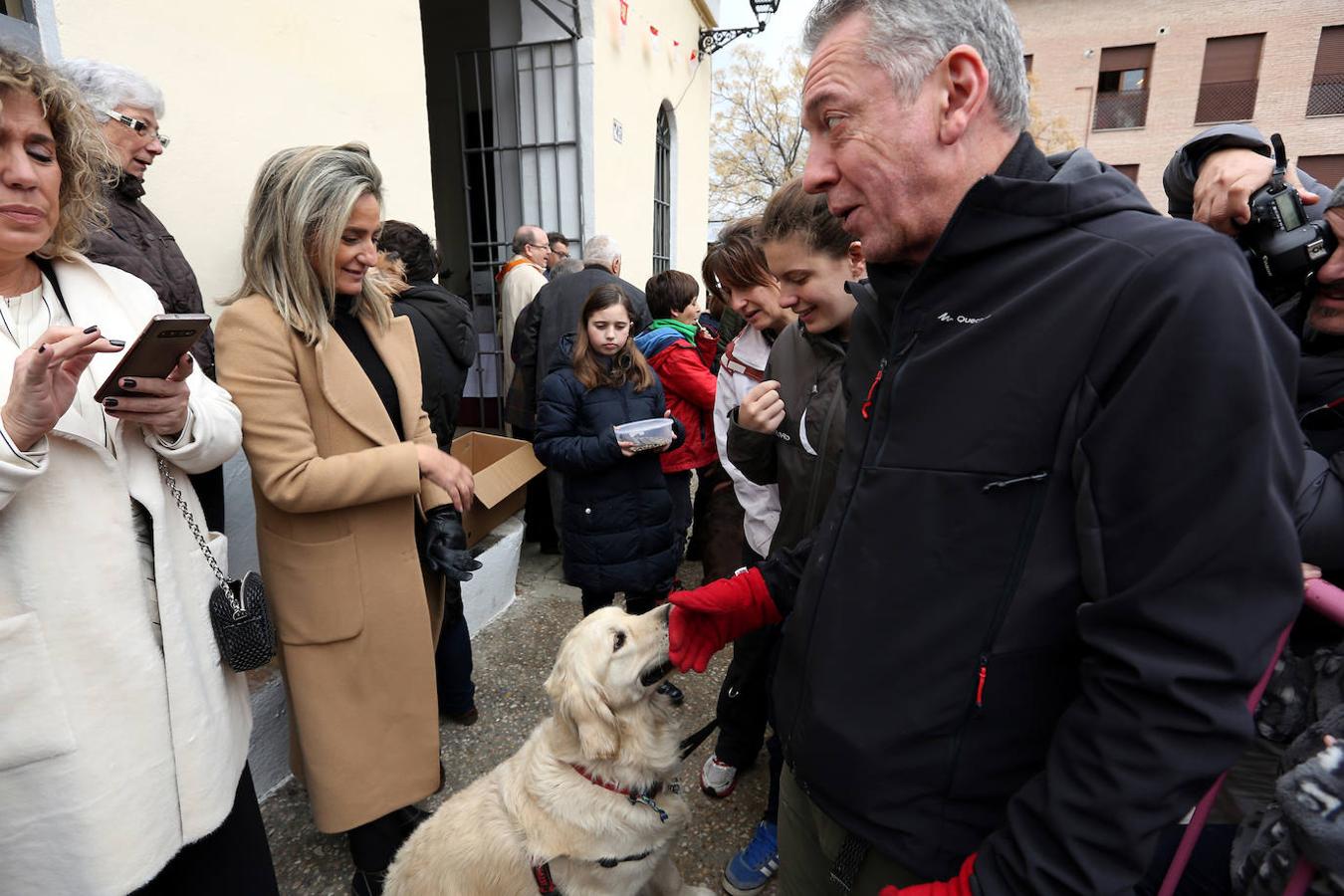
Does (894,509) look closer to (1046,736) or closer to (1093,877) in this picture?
(1046,736)

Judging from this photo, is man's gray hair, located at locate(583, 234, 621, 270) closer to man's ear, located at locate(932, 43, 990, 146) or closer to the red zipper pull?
the red zipper pull

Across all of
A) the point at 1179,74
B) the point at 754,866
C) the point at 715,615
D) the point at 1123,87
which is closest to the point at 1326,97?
the point at 1179,74

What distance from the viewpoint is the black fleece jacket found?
743 mm

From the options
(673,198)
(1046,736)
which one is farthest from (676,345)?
(673,198)

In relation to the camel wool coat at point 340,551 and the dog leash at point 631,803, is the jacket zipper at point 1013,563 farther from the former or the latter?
the camel wool coat at point 340,551

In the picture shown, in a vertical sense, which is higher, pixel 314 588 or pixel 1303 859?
pixel 1303 859

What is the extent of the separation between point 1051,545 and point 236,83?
3.67 metres

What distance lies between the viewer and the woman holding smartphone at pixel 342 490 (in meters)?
1.91

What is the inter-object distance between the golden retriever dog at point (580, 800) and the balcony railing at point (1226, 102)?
88.8 feet

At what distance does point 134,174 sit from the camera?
2.28m

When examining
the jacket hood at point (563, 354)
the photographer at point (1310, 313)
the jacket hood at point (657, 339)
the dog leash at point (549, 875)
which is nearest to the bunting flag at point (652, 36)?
the jacket hood at point (657, 339)

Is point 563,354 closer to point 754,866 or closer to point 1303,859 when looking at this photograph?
point 754,866

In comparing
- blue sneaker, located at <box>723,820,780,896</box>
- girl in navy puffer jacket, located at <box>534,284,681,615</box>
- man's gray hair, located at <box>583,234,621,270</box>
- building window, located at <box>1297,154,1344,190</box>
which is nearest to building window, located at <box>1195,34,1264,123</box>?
building window, located at <box>1297,154,1344,190</box>

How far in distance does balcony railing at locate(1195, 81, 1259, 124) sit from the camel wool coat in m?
27.3
